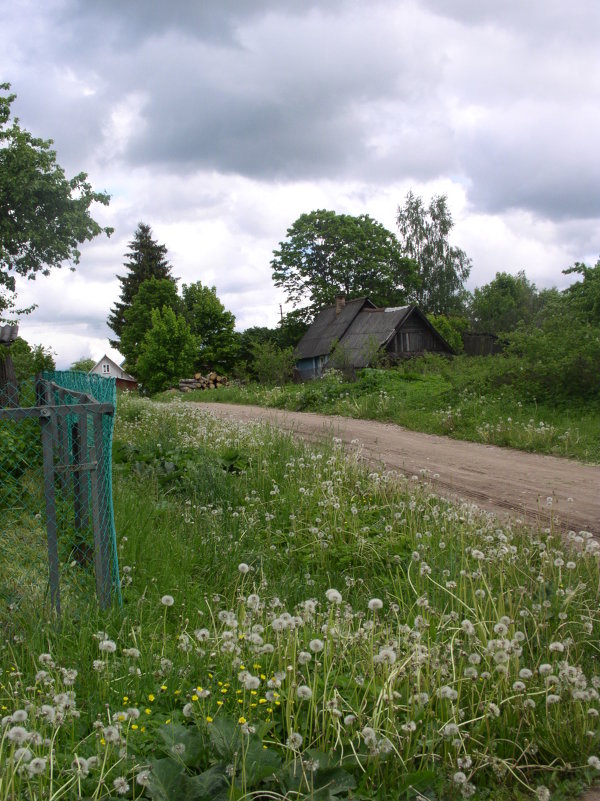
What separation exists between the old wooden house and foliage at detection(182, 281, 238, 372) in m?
5.40

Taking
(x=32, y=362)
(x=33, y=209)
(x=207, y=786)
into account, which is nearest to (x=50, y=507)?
(x=207, y=786)

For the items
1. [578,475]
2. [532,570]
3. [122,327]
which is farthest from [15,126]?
[122,327]

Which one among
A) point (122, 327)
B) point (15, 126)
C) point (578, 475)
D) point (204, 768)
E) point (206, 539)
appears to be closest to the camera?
point (204, 768)

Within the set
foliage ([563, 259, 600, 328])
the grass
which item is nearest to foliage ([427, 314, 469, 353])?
the grass

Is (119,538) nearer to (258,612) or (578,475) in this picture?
(258,612)

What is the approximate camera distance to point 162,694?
3.20m

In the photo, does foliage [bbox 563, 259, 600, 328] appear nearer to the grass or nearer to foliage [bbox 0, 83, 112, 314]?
the grass

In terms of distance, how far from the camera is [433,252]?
5994cm

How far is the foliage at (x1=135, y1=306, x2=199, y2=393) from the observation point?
46875 mm

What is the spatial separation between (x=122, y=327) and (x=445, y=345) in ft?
111

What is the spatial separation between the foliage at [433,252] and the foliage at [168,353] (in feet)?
69.6

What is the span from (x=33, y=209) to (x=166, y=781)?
98.4 ft

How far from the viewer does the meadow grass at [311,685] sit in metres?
2.58

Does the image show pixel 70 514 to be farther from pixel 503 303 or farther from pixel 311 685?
pixel 503 303
